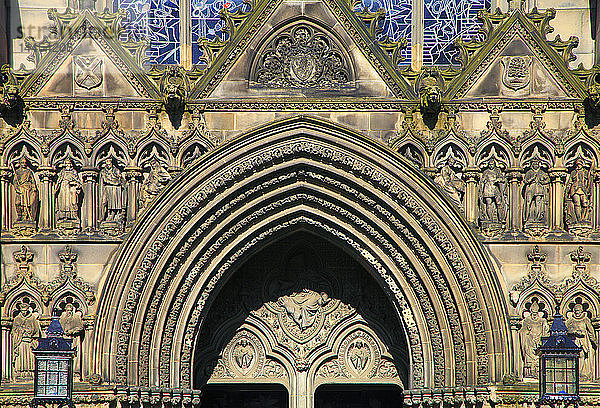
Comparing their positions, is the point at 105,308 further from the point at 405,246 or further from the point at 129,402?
the point at 405,246

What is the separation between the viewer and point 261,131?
50.3ft

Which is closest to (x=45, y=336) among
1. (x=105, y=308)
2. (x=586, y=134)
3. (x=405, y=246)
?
(x=105, y=308)

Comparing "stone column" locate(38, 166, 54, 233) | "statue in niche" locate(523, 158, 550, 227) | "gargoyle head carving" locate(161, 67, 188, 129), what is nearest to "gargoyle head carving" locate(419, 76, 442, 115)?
"statue in niche" locate(523, 158, 550, 227)

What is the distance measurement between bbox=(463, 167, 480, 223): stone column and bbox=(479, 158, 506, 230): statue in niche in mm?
79

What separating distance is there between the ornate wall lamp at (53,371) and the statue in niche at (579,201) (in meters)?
6.66

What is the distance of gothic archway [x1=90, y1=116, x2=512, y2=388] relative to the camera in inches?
593

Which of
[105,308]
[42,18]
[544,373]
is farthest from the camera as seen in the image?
[42,18]

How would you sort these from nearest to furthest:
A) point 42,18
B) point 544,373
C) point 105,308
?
point 544,373, point 105,308, point 42,18

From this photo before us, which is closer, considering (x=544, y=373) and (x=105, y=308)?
(x=544, y=373)

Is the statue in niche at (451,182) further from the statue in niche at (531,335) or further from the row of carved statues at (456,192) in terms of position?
the statue in niche at (531,335)

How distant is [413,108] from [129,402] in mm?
5356

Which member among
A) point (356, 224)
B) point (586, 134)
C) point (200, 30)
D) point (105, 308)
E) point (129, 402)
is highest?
point (200, 30)

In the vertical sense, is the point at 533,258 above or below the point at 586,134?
below

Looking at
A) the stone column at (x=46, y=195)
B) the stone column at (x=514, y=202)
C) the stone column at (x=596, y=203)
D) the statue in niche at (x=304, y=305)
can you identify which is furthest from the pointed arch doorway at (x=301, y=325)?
the stone column at (x=596, y=203)
